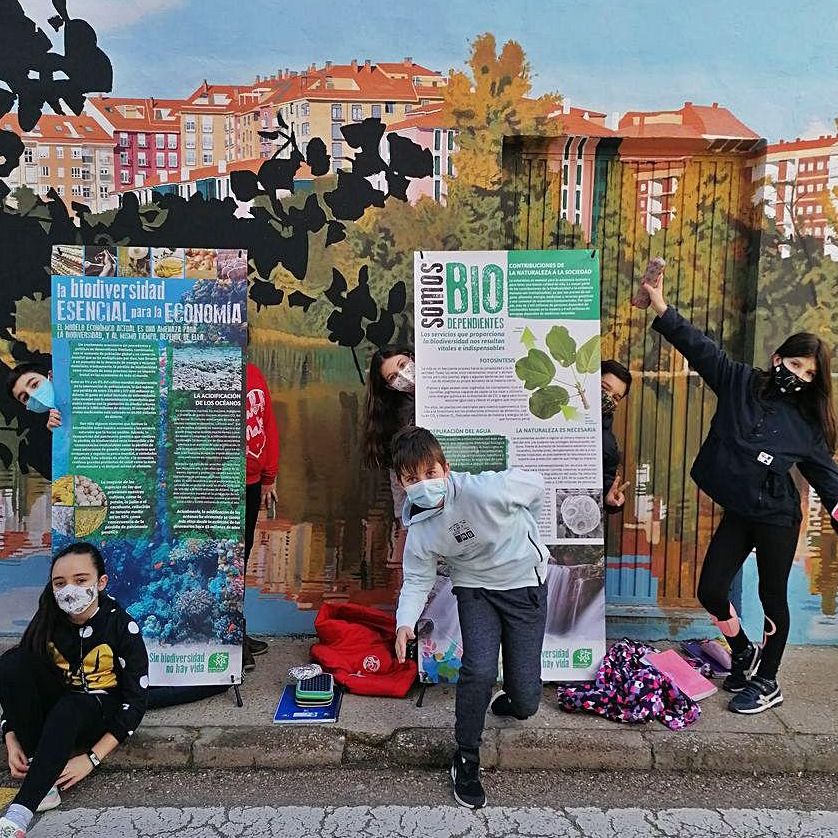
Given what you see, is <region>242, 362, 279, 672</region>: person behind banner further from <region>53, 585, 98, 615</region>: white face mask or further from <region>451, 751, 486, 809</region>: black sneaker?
<region>451, 751, 486, 809</region>: black sneaker

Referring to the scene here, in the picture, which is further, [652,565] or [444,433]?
[652,565]

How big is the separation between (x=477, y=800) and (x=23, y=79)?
4419 millimetres

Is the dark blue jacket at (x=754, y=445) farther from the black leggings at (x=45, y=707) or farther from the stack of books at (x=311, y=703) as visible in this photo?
the black leggings at (x=45, y=707)

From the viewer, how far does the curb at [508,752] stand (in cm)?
347

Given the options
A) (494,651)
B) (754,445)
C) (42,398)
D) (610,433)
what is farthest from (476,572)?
(42,398)

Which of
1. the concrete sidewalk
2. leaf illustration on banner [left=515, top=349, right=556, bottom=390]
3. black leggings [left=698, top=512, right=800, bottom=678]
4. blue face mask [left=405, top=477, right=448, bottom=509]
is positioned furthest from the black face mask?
blue face mask [left=405, top=477, right=448, bottom=509]

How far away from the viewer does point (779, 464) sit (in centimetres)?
360

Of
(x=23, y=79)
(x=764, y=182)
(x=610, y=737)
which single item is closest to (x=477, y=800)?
(x=610, y=737)

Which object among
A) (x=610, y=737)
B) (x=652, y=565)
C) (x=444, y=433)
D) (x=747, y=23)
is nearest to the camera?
(x=610, y=737)

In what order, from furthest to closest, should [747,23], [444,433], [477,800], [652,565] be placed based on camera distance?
[652,565] → [747,23] → [444,433] → [477,800]

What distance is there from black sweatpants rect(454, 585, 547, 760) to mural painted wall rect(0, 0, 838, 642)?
1440mm

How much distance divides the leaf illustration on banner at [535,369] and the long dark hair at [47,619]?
211cm

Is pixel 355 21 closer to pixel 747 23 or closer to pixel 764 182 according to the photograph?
pixel 747 23

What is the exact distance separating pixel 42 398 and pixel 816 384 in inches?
140
